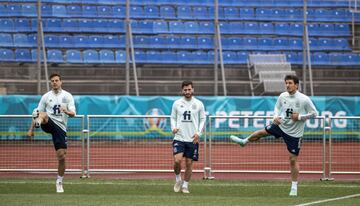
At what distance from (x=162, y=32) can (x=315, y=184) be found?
17.6 meters

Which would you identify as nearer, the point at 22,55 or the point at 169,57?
the point at 22,55

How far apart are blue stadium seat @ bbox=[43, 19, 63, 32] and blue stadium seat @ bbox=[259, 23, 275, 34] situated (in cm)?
885

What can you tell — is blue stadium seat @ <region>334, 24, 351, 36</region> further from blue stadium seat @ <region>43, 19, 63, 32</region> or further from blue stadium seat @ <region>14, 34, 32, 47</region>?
blue stadium seat @ <region>14, 34, 32, 47</region>

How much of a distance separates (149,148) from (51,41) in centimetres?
1252

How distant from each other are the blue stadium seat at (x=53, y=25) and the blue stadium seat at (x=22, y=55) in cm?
154

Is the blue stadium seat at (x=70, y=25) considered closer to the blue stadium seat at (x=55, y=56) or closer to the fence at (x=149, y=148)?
the blue stadium seat at (x=55, y=56)

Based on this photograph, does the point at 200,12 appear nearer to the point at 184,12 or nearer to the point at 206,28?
the point at 184,12

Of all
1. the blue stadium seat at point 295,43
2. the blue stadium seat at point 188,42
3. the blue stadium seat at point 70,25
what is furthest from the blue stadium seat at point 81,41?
the blue stadium seat at point 295,43

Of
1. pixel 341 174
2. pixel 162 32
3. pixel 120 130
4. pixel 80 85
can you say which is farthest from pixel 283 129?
pixel 162 32

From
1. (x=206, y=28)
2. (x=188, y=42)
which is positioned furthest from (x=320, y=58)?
(x=188, y=42)

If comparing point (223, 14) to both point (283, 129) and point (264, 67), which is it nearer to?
point (264, 67)

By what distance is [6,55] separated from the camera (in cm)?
2948

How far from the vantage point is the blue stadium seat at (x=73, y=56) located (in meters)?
30.0

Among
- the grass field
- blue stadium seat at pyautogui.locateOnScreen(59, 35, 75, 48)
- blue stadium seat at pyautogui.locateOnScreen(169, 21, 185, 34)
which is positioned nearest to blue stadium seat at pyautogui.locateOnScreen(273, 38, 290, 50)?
blue stadium seat at pyautogui.locateOnScreen(169, 21, 185, 34)
